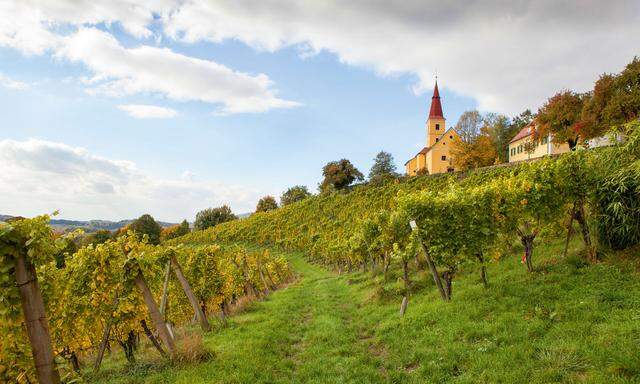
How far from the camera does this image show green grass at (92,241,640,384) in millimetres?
5762

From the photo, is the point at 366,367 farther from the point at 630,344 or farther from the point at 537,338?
the point at 630,344

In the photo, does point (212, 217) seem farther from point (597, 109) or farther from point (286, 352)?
point (286, 352)

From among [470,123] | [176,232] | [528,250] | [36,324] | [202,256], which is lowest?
[528,250]

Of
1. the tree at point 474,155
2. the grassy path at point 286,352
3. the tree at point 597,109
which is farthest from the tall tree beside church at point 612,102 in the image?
the grassy path at point 286,352

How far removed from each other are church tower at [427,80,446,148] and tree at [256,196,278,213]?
159ft

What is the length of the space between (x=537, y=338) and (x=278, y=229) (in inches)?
1902

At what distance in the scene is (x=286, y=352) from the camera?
29.2 feet

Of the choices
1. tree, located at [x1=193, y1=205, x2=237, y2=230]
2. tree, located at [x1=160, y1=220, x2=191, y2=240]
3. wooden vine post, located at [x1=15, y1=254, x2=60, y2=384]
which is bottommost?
wooden vine post, located at [x1=15, y1=254, x2=60, y2=384]

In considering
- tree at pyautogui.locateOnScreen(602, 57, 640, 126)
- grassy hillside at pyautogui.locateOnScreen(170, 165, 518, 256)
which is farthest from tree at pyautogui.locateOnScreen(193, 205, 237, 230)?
tree at pyautogui.locateOnScreen(602, 57, 640, 126)

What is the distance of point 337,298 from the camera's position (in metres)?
17.1

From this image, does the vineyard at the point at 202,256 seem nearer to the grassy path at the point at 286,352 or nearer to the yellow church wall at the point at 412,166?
the grassy path at the point at 286,352

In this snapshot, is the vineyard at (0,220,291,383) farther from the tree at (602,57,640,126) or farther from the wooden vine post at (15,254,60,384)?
the tree at (602,57,640,126)

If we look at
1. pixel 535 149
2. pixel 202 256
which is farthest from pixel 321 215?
pixel 202 256

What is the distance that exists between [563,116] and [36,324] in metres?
50.4
